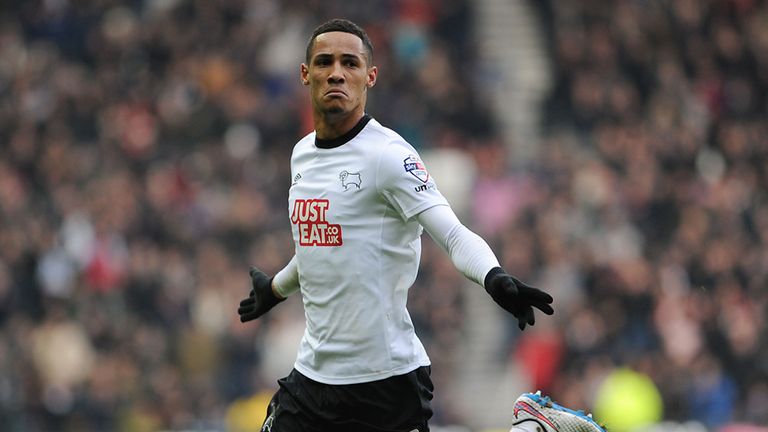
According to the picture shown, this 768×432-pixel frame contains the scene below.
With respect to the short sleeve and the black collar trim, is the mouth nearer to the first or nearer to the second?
the black collar trim

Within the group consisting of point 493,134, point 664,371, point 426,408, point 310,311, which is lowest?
point 426,408

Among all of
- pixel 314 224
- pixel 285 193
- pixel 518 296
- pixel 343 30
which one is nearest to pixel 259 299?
pixel 314 224

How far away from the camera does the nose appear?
5.16 metres

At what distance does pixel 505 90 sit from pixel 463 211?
8.70 ft

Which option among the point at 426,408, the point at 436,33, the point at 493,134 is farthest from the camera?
the point at 436,33

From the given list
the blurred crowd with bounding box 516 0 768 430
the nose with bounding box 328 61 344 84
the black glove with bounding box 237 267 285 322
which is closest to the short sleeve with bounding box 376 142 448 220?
the nose with bounding box 328 61 344 84

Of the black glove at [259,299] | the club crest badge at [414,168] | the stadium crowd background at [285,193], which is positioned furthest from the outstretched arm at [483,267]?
the stadium crowd background at [285,193]

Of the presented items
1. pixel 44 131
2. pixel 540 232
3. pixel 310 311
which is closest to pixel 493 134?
pixel 540 232

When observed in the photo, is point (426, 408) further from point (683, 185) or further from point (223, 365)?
point (683, 185)

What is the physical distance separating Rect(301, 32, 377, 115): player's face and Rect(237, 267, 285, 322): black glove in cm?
101

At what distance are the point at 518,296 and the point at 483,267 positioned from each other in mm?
191

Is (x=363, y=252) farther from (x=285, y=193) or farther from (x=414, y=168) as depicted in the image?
(x=285, y=193)

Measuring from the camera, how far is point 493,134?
51.5 ft

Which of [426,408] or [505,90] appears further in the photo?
[505,90]
